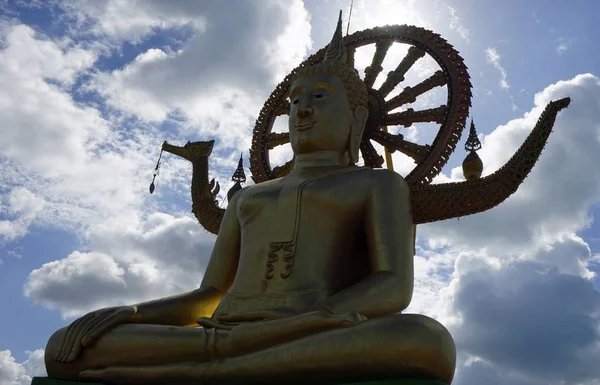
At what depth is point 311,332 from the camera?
3918 mm

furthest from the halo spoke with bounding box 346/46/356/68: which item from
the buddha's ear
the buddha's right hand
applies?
the buddha's right hand

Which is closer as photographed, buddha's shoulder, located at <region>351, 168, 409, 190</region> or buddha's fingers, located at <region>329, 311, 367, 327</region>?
buddha's fingers, located at <region>329, 311, 367, 327</region>

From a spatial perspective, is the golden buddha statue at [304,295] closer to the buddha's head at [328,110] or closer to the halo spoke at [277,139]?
the buddha's head at [328,110]

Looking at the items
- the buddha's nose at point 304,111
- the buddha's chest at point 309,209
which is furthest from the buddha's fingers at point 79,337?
the buddha's nose at point 304,111

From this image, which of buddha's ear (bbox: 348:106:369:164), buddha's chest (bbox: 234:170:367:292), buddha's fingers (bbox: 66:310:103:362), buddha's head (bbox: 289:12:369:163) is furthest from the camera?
buddha's ear (bbox: 348:106:369:164)

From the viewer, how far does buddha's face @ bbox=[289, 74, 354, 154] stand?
18.0ft

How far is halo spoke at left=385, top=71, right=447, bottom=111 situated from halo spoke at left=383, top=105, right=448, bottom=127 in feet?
0.42

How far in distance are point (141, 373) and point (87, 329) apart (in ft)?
1.58

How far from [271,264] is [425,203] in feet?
4.62

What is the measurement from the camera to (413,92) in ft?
20.3

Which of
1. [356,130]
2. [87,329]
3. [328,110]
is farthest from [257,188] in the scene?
[87,329]

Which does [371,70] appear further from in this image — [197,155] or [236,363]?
[236,363]

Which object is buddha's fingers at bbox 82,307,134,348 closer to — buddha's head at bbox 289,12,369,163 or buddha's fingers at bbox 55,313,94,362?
buddha's fingers at bbox 55,313,94,362

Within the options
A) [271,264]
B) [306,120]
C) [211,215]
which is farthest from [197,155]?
[271,264]
